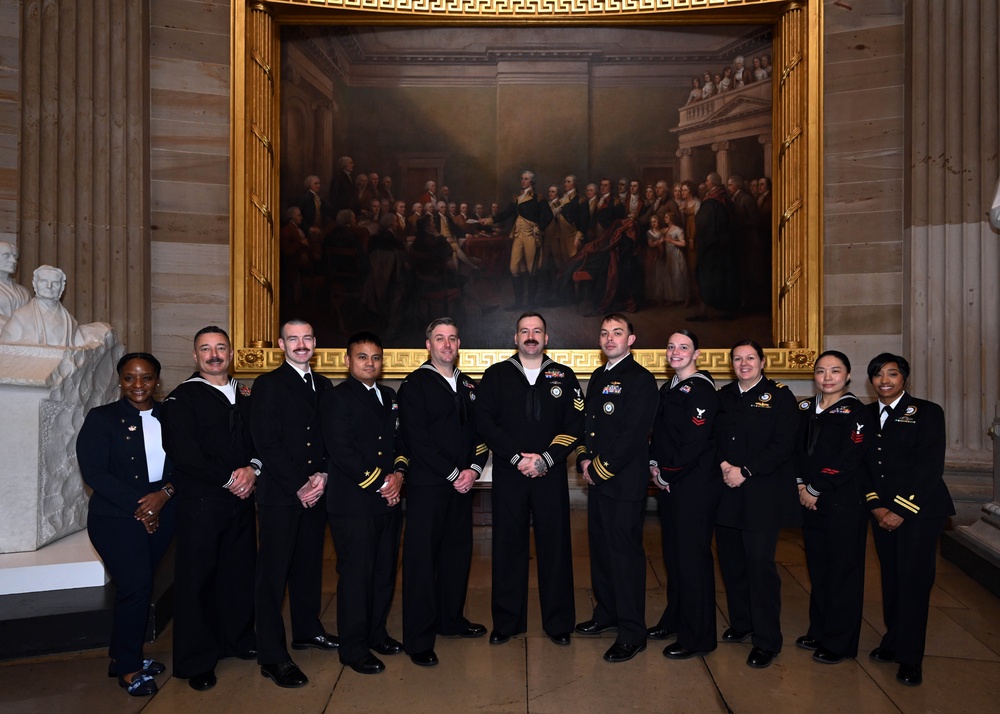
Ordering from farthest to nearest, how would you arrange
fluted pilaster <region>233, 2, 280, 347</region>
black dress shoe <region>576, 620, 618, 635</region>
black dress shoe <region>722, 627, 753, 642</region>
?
fluted pilaster <region>233, 2, 280, 347</region> → black dress shoe <region>576, 620, 618, 635</region> → black dress shoe <region>722, 627, 753, 642</region>

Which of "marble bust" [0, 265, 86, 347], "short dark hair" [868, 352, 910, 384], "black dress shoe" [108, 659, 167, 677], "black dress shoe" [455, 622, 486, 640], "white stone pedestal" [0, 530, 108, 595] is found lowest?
"black dress shoe" [455, 622, 486, 640]

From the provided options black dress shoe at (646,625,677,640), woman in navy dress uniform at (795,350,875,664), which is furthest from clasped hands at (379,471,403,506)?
woman in navy dress uniform at (795,350,875,664)

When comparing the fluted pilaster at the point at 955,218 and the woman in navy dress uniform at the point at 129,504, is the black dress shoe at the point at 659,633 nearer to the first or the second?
the woman in navy dress uniform at the point at 129,504

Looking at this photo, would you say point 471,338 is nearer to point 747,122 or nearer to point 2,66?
point 747,122

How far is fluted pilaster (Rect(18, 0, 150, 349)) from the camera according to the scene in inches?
301

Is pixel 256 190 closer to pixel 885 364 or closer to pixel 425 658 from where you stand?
pixel 425 658

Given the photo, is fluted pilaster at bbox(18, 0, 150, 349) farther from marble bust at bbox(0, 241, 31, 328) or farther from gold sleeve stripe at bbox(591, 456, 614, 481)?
gold sleeve stripe at bbox(591, 456, 614, 481)

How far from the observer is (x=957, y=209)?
777 centimetres

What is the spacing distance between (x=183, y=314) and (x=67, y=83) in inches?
108

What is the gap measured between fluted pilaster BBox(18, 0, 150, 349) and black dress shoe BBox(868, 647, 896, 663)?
7523mm

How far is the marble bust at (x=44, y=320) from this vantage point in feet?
17.5

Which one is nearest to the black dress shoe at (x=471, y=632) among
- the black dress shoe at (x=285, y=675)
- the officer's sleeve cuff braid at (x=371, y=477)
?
the black dress shoe at (x=285, y=675)

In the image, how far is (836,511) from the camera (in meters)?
4.28

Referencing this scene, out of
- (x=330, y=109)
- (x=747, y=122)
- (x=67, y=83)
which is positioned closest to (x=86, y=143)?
(x=67, y=83)
